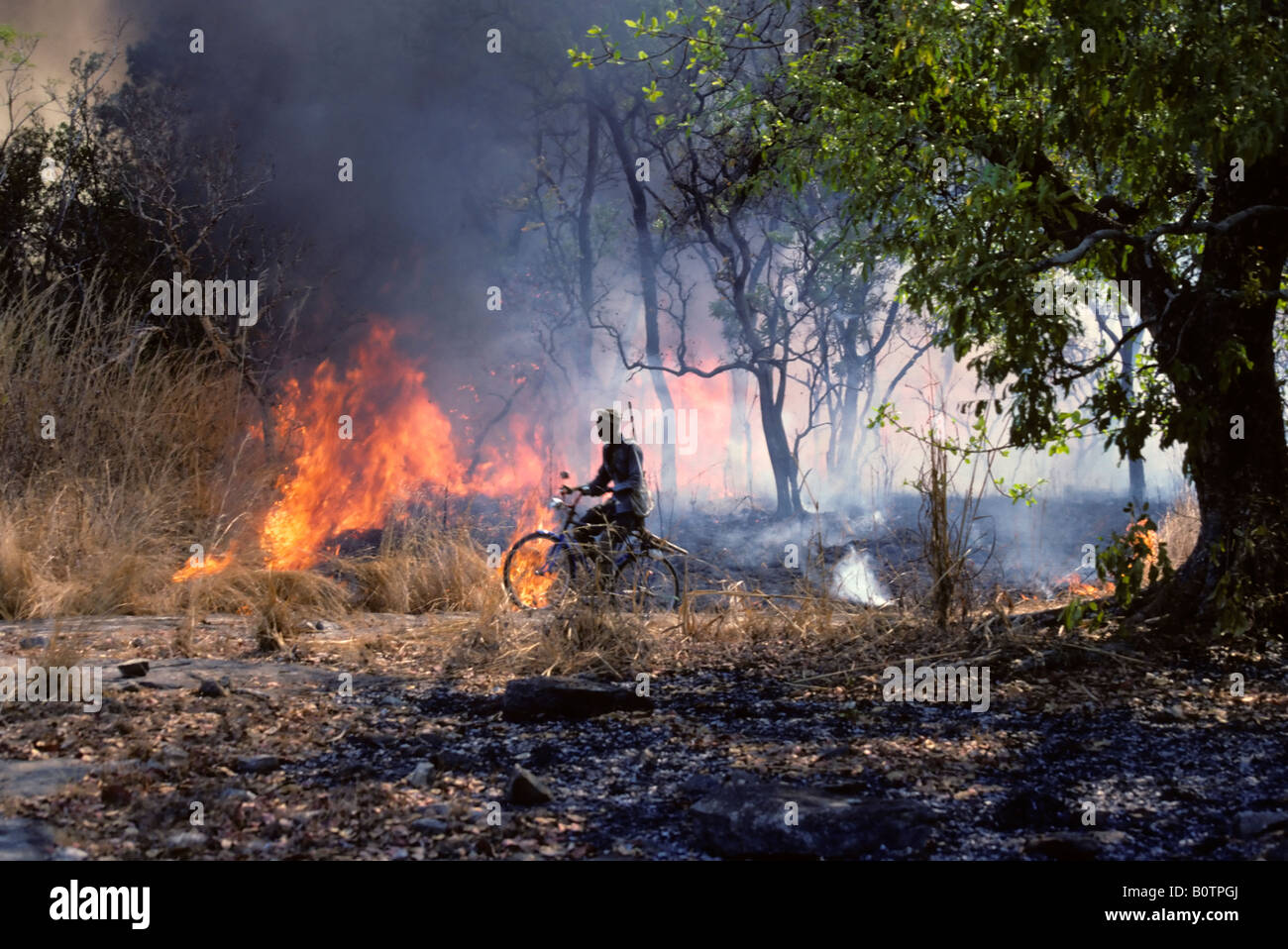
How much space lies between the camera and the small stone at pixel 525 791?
354cm

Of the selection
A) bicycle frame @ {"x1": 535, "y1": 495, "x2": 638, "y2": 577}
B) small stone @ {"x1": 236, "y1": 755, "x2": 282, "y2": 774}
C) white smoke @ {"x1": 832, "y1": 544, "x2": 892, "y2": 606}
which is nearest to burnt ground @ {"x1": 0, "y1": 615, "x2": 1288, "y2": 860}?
small stone @ {"x1": 236, "y1": 755, "x2": 282, "y2": 774}

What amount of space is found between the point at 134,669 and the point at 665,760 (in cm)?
276

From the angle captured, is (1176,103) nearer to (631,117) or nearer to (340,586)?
(340,586)

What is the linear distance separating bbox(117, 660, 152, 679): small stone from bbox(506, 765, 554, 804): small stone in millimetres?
2551

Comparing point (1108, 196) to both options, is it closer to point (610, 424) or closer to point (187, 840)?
point (610, 424)

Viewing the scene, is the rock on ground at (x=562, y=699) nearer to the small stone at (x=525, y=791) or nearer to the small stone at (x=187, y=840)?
the small stone at (x=525, y=791)

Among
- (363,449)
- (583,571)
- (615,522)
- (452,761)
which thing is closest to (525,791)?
(452,761)

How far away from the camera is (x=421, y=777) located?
3.77 meters

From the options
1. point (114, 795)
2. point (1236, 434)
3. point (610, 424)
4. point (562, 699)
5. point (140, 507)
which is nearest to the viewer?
point (114, 795)

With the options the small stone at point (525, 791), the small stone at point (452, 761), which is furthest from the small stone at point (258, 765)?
the small stone at point (525, 791)

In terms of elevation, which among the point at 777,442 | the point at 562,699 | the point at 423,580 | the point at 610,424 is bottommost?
the point at 562,699

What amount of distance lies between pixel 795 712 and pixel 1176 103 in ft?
10.2

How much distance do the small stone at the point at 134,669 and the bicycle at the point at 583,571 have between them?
2139 millimetres

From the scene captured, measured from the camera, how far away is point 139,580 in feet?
24.0
